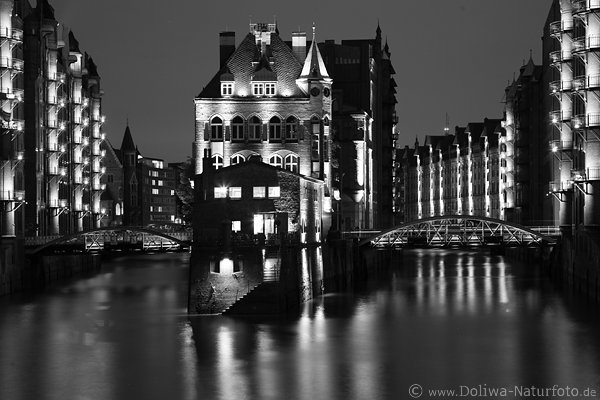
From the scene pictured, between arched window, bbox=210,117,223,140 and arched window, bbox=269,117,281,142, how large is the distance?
375 centimetres

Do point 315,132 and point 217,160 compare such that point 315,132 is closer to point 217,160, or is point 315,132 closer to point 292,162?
point 292,162

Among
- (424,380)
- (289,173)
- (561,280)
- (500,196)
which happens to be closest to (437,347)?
(424,380)

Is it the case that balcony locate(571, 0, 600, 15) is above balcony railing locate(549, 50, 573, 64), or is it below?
above

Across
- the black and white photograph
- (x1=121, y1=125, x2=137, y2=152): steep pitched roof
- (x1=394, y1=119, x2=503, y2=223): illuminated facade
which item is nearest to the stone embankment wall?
the black and white photograph

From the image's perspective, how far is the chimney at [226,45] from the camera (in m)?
96.6

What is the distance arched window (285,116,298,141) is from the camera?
3546 inches

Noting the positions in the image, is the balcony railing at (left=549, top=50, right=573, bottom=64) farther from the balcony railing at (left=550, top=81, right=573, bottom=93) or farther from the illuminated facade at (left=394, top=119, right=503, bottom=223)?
the illuminated facade at (left=394, top=119, right=503, bottom=223)

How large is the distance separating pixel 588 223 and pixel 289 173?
62.8 feet

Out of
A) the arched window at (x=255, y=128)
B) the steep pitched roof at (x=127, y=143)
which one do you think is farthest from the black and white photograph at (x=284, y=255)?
the steep pitched roof at (x=127, y=143)

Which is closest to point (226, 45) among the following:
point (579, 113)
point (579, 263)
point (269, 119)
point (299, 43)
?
point (299, 43)

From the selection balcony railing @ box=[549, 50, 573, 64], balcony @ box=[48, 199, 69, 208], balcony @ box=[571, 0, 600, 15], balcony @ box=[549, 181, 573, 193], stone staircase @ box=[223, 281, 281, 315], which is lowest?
stone staircase @ box=[223, 281, 281, 315]

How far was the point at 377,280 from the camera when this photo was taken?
10412 cm

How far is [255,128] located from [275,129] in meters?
1.50

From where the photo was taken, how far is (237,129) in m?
90.4
